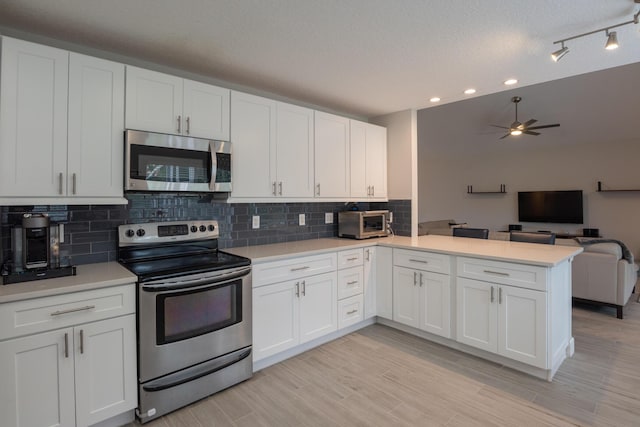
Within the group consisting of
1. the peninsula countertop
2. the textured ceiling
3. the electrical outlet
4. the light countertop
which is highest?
the textured ceiling

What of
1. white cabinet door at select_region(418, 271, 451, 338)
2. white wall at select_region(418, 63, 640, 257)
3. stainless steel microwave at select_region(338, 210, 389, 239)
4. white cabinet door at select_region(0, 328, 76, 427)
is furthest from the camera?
white wall at select_region(418, 63, 640, 257)

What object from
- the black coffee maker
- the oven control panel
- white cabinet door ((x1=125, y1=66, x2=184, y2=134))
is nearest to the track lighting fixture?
white cabinet door ((x1=125, y1=66, x2=184, y2=134))

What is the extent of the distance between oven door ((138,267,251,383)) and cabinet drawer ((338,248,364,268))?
1.01 m

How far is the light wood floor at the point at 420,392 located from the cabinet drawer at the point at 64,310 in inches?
30.0

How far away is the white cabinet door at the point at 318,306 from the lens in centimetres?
286

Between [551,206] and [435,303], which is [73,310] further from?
[551,206]

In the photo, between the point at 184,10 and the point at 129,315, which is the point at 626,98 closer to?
the point at 184,10

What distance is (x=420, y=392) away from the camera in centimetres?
234

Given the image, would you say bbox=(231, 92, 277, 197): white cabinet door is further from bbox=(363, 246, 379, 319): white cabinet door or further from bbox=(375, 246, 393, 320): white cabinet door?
bbox=(375, 246, 393, 320): white cabinet door

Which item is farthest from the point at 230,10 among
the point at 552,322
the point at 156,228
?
the point at 552,322

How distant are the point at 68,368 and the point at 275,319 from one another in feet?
4.35

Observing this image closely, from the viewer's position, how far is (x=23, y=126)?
6.11 ft

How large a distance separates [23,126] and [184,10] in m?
1.11

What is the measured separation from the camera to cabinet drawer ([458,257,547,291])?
2.41m
